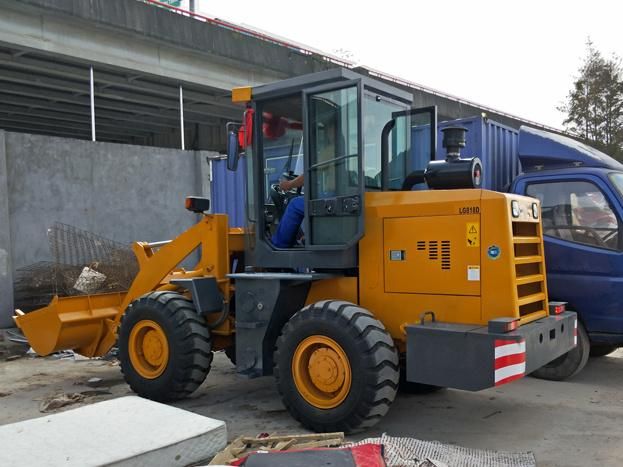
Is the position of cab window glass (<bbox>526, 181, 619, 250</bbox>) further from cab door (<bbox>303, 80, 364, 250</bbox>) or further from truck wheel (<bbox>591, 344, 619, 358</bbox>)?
cab door (<bbox>303, 80, 364, 250</bbox>)

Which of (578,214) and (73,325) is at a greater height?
(578,214)

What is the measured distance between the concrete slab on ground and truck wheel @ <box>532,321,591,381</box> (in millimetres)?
3928

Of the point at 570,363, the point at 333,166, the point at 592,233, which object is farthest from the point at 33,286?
the point at 592,233

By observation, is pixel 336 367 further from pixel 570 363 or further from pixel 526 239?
pixel 570 363

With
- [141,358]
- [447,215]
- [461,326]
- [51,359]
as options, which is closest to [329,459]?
[461,326]

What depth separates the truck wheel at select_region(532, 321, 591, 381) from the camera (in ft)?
19.6

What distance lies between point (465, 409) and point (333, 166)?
7.83ft

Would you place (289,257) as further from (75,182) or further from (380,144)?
(75,182)

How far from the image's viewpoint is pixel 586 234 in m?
5.94

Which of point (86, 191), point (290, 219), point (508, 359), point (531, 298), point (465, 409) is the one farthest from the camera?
point (86, 191)

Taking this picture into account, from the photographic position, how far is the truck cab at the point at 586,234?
5.78 meters

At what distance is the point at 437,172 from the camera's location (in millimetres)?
4695

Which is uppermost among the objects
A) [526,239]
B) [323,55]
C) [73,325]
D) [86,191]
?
[323,55]

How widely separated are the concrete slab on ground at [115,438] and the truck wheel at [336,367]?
945 millimetres
